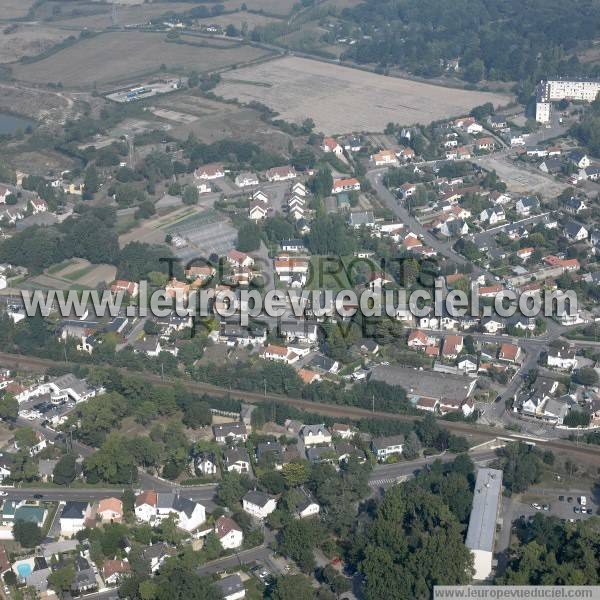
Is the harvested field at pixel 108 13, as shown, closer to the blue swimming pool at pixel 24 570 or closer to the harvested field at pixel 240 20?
the harvested field at pixel 240 20

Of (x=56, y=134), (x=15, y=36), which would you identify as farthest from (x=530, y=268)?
(x=15, y=36)

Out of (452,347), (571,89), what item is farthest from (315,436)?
(571,89)

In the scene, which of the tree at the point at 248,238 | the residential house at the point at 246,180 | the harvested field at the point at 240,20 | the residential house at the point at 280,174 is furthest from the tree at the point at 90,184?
the harvested field at the point at 240,20

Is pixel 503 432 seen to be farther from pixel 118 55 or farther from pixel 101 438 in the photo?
pixel 118 55

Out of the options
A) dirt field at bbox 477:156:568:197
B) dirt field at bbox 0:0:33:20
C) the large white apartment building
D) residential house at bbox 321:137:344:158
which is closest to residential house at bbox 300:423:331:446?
dirt field at bbox 477:156:568:197

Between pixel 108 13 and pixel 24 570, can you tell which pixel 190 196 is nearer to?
pixel 24 570

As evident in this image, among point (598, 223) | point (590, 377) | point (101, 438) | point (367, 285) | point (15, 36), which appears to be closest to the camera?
point (101, 438)
